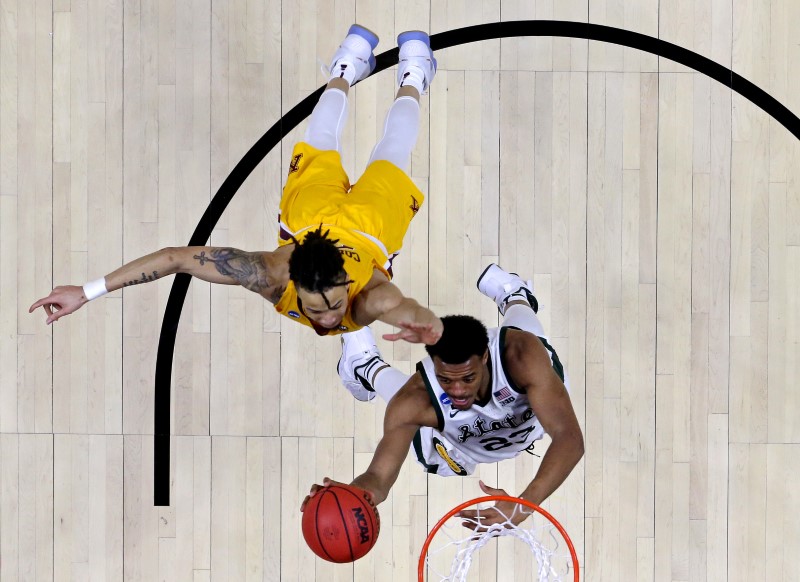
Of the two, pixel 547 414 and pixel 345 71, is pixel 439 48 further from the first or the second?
pixel 547 414

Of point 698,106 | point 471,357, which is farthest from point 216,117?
point 698,106

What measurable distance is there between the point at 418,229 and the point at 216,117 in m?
1.45

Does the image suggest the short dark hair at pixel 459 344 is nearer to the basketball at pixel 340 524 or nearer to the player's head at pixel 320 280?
the player's head at pixel 320 280

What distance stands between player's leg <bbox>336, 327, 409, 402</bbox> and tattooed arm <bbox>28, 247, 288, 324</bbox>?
3.14ft

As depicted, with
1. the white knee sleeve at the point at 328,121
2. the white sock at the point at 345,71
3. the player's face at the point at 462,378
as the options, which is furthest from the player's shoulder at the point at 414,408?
the white sock at the point at 345,71

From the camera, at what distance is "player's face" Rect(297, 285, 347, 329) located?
2838mm

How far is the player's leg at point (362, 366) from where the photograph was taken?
4.04 meters

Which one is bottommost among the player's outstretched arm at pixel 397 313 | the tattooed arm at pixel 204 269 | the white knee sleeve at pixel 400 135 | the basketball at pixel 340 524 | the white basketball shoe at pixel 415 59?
the basketball at pixel 340 524

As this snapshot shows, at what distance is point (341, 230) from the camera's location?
10.8 feet

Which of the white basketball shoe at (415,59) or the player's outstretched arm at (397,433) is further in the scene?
the white basketball shoe at (415,59)

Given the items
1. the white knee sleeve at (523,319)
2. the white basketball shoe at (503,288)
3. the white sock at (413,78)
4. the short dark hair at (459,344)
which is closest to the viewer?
the short dark hair at (459,344)

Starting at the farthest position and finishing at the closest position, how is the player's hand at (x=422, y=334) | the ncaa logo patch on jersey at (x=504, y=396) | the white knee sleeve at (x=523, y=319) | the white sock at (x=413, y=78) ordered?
the white sock at (x=413, y=78), the white knee sleeve at (x=523, y=319), the ncaa logo patch on jersey at (x=504, y=396), the player's hand at (x=422, y=334)

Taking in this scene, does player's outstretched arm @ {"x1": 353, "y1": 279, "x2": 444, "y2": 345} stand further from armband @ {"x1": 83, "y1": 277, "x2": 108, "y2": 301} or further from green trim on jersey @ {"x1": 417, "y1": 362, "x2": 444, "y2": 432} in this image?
armband @ {"x1": 83, "y1": 277, "x2": 108, "y2": 301}

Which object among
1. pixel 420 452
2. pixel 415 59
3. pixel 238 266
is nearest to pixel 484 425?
pixel 420 452
